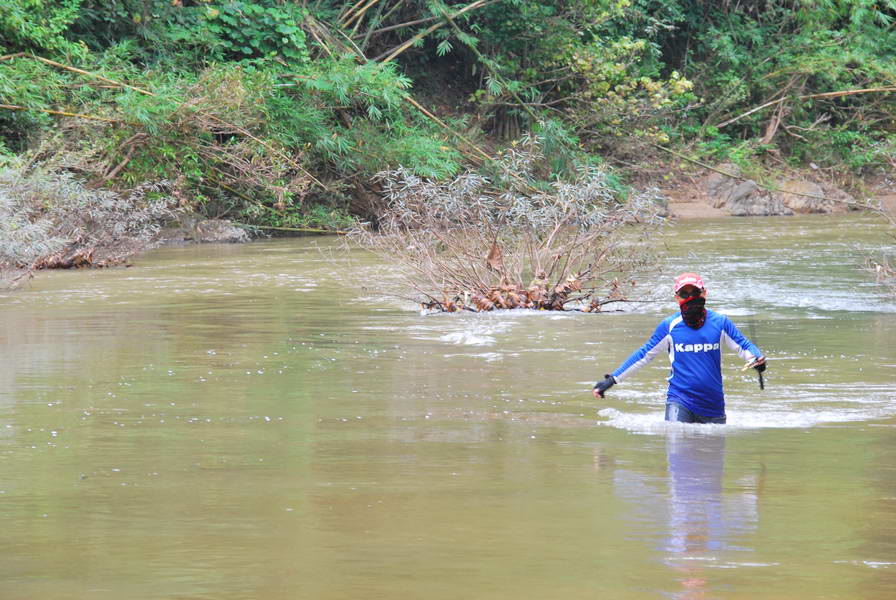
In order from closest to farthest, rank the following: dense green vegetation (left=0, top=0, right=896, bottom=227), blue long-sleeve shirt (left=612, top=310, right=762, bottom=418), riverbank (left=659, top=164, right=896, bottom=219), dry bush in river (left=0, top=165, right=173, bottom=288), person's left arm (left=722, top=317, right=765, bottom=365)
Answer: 1. person's left arm (left=722, top=317, right=765, bottom=365)
2. blue long-sleeve shirt (left=612, top=310, right=762, bottom=418)
3. dry bush in river (left=0, top=165, right=173, bottom=288)
4. dense green vegetation (left=0, top=0, right=896, bottom=227)
5. riverbank (left=659, top=164, right=896, bottom=219)

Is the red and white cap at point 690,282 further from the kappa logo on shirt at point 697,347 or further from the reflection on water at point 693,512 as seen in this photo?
the reflection on water at point 693,512

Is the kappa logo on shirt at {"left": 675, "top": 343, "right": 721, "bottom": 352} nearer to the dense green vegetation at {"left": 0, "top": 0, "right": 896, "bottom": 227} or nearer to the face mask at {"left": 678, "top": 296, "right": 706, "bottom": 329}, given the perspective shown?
the face mask at {"left": 678, "top": 296, "right": 706, "bottom": 329}

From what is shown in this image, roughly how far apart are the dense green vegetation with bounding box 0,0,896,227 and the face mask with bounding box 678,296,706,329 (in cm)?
1692

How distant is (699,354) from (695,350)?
0.03 metres

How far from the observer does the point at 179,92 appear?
27250mm

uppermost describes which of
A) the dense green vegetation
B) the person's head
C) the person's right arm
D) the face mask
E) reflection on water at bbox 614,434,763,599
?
the dense green vegetation

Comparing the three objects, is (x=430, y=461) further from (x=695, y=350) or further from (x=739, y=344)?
(x=739, y=344)

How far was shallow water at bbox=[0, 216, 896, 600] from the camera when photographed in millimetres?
5582

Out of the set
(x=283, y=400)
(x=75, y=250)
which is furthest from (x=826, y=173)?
(x=283, y=400)

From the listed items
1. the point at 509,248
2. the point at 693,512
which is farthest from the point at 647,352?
the point at 509,248

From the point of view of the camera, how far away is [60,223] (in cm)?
2273

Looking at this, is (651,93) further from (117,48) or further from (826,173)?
(117,48)

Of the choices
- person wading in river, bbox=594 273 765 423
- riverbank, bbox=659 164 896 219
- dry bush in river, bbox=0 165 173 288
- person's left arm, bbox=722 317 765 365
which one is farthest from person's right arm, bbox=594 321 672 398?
riverbank, bbox=659 164 896 219

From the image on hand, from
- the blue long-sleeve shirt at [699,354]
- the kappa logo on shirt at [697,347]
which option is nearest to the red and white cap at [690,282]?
the blue long-sleeve shirt at [699,354]
